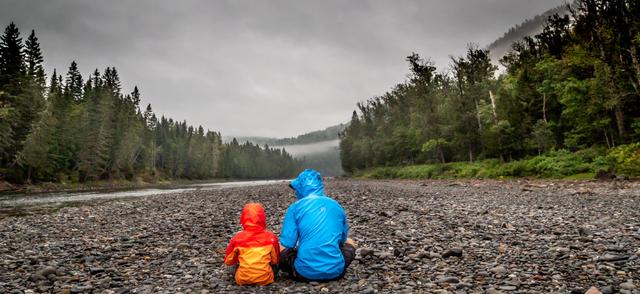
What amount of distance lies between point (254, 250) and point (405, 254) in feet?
12.3

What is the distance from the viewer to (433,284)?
5.84m

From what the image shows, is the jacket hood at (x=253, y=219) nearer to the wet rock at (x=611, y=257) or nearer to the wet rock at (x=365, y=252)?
the wet rock at (x=365, y=252)

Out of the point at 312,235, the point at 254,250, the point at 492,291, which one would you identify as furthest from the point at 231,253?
the point at 492,291

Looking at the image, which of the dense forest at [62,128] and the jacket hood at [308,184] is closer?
the jacket hood at [308,184]

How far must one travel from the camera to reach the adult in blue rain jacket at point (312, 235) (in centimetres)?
589

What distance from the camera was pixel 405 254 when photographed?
7941 millimetres

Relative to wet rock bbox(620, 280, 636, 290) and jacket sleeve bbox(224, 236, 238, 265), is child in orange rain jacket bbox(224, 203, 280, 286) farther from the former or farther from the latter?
wet rock bbox(620, 280, 636, 290)

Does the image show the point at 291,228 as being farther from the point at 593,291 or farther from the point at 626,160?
the point at 626,160

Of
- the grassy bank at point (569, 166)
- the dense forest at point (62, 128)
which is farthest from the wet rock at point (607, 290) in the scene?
the dense forest at point (62, 128)

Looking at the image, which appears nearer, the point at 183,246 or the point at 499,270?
the point at 499,270

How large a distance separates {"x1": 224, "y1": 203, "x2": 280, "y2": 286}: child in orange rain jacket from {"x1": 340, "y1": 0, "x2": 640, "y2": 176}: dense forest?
26.9m

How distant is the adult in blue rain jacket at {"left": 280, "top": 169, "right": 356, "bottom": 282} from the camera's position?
5891 mm

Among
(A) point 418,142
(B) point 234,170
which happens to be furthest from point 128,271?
(B) point 234,170

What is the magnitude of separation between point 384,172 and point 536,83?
117ft
